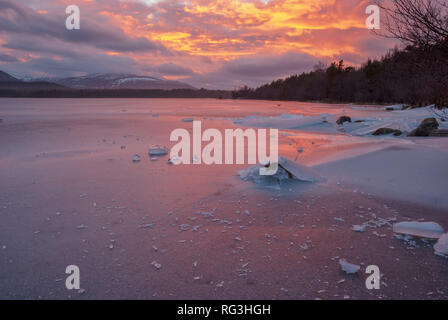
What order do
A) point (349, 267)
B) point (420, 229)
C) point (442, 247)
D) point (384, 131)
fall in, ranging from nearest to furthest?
point (349, 267) < point (442, 247) < point (420, 229) < point (384, 131)

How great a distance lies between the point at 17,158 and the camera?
5.35 metres

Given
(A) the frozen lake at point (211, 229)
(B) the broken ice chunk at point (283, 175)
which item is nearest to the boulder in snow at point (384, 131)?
(A) the frozen lake at point (211, 229)

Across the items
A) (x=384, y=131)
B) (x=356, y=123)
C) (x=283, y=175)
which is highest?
(x=356, y=123)

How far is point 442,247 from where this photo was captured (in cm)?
210

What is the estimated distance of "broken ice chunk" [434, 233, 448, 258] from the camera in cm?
207

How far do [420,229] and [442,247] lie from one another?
1.03 feet

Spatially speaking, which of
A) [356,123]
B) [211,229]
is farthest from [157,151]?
[356,123]

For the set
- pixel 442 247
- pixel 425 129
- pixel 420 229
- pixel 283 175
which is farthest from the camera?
pixel 425 129

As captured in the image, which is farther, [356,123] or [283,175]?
[356,123]

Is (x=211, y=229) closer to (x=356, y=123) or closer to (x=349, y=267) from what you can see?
(x=349, y=267)

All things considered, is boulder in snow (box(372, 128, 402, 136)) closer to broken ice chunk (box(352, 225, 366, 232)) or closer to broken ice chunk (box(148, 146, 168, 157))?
broken ice chunk (box(148, 146, 168, 157))

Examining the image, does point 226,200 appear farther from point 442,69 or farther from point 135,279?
point 442,69
